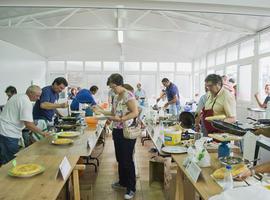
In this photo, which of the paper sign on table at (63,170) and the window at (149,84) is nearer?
the paper sign on table at (63,170)

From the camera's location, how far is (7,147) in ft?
8.99

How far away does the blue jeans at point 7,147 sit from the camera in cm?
272

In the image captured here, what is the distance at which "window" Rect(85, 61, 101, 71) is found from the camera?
11180 millimetres

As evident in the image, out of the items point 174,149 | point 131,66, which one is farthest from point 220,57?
point 174,149

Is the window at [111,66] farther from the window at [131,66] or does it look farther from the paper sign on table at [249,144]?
the paper sign on table at [249,144]

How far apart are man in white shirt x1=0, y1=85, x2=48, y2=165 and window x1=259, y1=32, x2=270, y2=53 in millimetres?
5253

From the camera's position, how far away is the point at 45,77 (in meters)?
10.9

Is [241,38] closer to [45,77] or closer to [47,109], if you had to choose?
[47,109]

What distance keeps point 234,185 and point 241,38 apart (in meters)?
6.55

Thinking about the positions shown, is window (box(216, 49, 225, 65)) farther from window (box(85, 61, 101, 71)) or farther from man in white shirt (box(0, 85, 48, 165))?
man in white shirt (box(0, 85, 48, 165))

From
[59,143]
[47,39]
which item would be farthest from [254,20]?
[47,39]

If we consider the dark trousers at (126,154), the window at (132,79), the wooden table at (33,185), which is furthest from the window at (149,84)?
the wooden table at (33,185)

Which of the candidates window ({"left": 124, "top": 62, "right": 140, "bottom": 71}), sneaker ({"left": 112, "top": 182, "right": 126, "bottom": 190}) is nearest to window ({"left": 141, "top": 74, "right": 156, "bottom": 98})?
window ({"left": 124, "top": 62, "right": 140, "bottom": 71})

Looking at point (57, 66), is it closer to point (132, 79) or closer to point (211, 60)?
point (132, 79)
